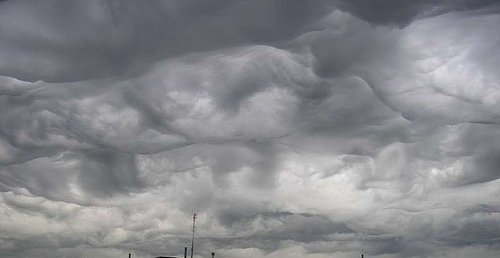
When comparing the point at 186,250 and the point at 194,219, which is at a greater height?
the point at 194,219

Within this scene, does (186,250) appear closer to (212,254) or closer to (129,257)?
(212,254)

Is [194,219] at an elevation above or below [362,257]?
above

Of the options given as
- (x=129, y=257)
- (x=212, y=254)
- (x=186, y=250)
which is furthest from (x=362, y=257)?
(x=129, y=257)

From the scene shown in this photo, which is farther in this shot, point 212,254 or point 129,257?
point 129,257

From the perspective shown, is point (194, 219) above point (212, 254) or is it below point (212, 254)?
above

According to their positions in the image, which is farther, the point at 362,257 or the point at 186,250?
the point at 362,257

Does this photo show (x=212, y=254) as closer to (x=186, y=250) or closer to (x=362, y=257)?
(x=186, y=250)

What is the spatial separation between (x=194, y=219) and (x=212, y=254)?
15899 mm

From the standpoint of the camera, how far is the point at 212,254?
107m

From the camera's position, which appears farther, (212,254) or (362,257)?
(362,257)

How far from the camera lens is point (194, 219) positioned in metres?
104

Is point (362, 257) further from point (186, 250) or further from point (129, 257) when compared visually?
point (129, 257)

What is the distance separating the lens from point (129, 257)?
411ft

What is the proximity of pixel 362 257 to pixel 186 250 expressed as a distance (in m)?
78.6
